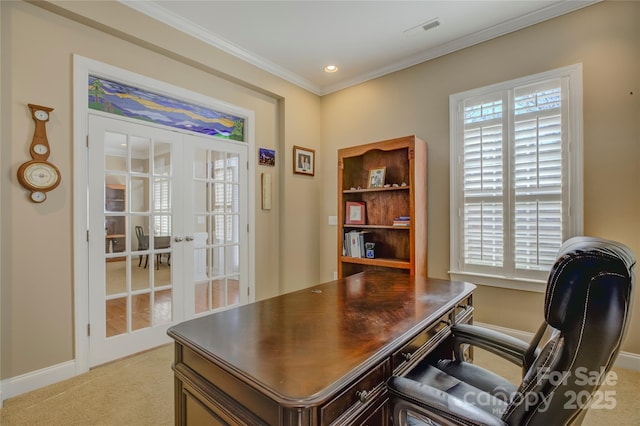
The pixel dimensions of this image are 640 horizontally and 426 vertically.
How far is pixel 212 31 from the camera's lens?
297 cm

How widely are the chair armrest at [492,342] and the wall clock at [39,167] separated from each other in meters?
2.82

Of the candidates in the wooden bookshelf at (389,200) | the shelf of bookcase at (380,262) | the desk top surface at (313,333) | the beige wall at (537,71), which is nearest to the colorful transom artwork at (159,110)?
the wooden bookshelf at (389,200)

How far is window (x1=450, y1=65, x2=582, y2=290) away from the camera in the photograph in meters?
2.55

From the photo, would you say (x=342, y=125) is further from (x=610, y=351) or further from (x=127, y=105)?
(x=610, y=351)

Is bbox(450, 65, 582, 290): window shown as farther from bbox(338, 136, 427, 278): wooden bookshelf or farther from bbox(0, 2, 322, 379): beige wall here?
bbox(0, 2, 322, 379): beige wall

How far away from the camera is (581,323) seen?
73 cm

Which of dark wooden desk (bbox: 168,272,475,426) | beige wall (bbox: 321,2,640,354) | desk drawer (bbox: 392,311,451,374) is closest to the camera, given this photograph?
dark wooden desk (bbox: 168,272,475,426)

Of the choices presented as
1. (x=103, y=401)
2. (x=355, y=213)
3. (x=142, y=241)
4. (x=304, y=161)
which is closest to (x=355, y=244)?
(x=355, y=213)

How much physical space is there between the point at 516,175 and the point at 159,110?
335 centimetres

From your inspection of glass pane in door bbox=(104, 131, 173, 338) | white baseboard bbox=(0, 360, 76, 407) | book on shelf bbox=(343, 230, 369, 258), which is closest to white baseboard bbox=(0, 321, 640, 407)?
white baseboard bbox=(0, 360, 76, 407)

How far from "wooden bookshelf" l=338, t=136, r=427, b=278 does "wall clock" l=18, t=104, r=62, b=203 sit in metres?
2.61

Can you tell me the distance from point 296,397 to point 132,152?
2.72m

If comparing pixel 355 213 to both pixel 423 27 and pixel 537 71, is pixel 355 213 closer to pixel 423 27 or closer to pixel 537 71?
pixel 423 27

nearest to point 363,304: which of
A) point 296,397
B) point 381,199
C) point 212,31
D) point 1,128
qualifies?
point 296,397
